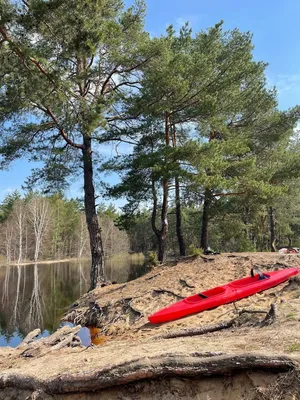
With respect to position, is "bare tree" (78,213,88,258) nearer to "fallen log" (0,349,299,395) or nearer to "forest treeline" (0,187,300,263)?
"forest treeline" (0,187,300,263)

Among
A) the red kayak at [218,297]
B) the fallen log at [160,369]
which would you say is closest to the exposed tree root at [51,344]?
the red kayak at [218,297]

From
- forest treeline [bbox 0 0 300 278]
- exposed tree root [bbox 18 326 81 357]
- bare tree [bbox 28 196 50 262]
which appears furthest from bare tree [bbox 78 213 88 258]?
exposed tree root [bbox 18 326 81 357]

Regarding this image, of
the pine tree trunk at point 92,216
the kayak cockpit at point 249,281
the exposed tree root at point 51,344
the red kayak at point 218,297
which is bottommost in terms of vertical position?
the exposed tree root at point 51,344

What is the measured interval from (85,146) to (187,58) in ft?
15.4

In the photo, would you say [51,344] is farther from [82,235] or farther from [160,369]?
[82,235]

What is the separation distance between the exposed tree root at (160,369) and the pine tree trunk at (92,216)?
9.06m

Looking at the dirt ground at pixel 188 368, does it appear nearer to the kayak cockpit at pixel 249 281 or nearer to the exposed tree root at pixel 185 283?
the kayak cockpit at pixel 249 281

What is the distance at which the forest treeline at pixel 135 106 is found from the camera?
9.16 m

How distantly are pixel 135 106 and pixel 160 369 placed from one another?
1026 cm

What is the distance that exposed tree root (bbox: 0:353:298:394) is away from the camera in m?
2.92

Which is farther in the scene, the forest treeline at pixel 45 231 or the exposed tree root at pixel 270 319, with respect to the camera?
the forest treeline at pixel 45 231

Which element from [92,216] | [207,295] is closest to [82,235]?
[92,216]

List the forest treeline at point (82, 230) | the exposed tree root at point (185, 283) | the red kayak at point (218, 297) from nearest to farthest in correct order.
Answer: the red kayak at point (218, 297), the exposed tree root at point (185, 283), the forest treeline at point (82, 230)

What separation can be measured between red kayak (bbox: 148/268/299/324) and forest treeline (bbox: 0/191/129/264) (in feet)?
126
